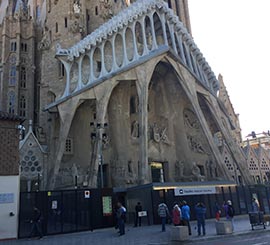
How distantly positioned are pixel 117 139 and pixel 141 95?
18.6ft

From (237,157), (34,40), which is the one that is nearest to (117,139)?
(237,157)

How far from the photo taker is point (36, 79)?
4519 centimetres

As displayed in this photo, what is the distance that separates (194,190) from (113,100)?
54.4 ft

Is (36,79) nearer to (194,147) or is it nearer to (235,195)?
(194,147)

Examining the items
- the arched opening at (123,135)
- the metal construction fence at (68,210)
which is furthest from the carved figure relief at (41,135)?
the metal construction fence at (68,210)

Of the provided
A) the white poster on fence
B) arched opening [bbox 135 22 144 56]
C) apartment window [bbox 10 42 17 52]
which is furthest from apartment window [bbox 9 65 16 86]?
the white poster on fence

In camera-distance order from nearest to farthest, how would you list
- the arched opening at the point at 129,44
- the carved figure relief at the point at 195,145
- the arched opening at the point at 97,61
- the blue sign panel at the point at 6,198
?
1. the blue sign panel at the point at 6,198
2. the arched opening at the point at 129,44
3. the arched opening at the point at 97,61
4. the carved figure relief at the point at 195,145

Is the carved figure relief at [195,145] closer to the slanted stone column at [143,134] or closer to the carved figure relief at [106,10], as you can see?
the slanted stone column at [143,134]

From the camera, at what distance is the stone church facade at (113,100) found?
1212 inches

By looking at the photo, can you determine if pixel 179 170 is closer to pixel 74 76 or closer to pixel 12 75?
pixel 74 76

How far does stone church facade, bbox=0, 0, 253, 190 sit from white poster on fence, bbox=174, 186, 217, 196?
6.72m

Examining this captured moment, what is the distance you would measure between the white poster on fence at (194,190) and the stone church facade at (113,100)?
264 inches

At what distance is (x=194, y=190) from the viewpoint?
69.1 ft

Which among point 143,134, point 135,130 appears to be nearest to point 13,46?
point 135,130
